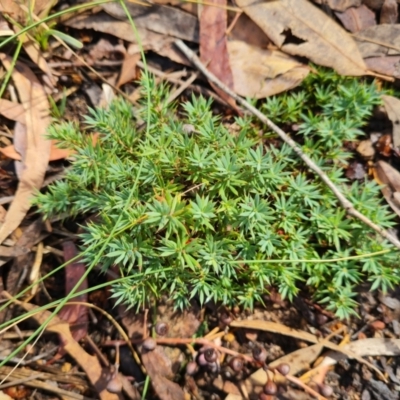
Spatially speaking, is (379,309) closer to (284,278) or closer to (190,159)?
(284,278)

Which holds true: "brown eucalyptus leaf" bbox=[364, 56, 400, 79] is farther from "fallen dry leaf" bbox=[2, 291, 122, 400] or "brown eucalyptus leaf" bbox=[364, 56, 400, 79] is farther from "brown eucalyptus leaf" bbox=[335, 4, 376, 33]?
"fallen dry leaf" bbox=[2, 291, 122, 400]

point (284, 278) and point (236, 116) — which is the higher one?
point (236, 116)

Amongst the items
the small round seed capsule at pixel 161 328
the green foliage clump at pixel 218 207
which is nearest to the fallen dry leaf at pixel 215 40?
the green foliage clump at pixel 218 207

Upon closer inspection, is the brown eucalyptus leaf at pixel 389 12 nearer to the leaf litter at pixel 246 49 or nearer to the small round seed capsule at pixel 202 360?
the leaf litter at pixel 246 49

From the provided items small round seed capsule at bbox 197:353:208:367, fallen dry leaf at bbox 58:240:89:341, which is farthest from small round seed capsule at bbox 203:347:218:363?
fallen dry leaf at bbox 58:240:89:341

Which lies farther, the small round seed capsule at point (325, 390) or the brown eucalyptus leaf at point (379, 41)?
the brown eucalyptus leaf at point (379, 41)

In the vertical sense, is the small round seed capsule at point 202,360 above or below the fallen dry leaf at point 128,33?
below

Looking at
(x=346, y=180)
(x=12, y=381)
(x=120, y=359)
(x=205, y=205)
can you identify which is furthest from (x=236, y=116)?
(x=12, y=381)
